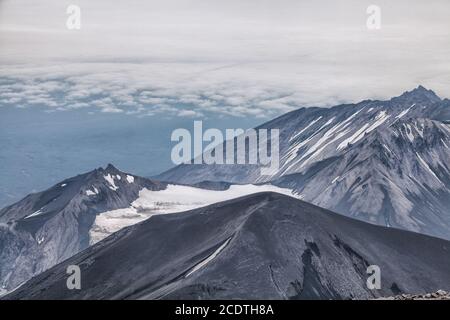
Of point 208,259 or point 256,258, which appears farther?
point 208,259

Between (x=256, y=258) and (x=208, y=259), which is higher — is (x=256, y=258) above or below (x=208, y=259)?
above

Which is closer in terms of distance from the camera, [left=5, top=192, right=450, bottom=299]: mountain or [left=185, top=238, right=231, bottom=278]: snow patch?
[left=5, top=192, right=450, bottom=299]: mountain

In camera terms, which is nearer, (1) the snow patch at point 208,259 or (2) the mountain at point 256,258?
(2) the mountain at point 256,258
